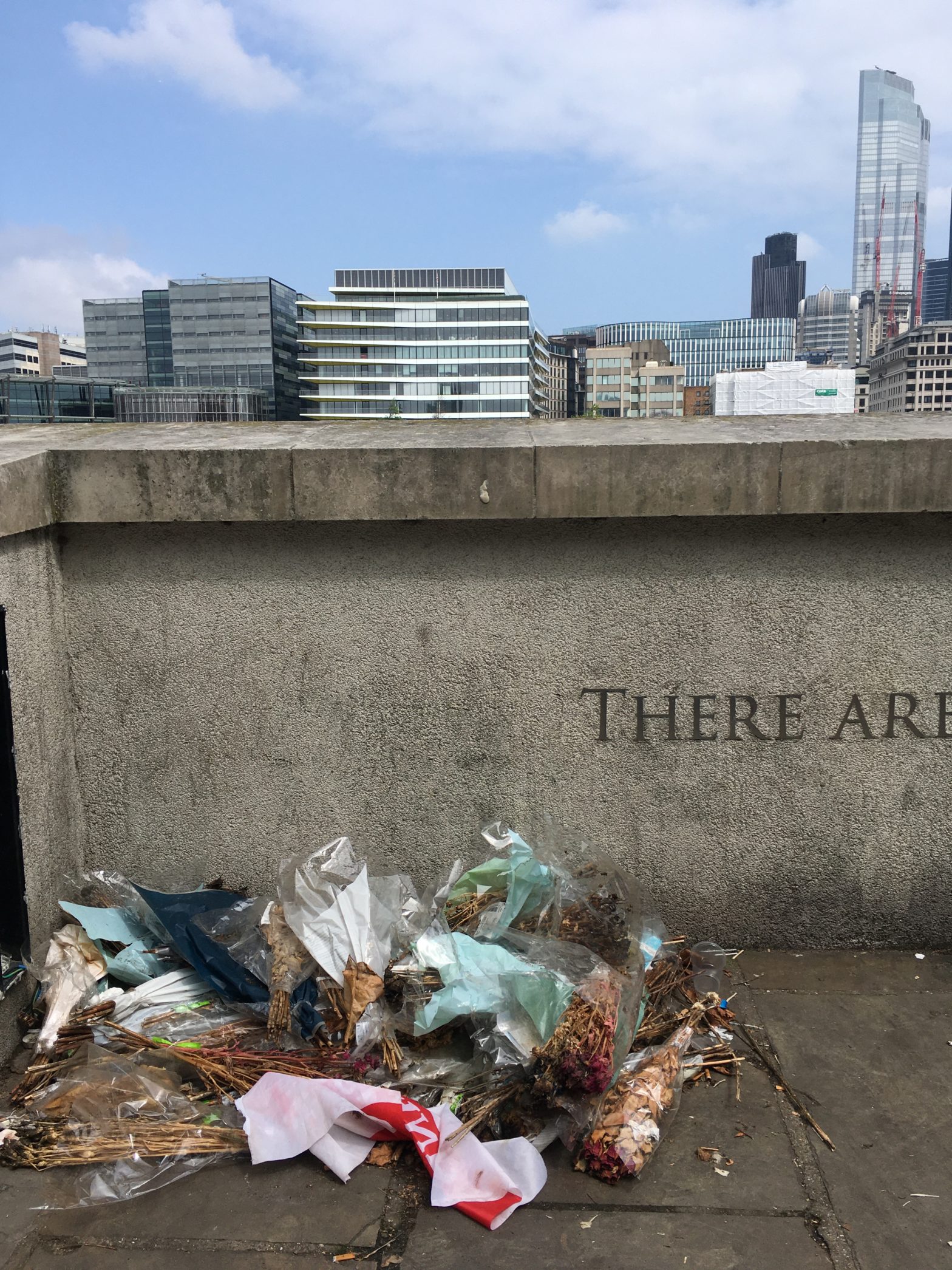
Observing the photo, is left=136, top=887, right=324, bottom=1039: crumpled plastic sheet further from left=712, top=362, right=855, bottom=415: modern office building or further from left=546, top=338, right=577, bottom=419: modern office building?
left=546, top=338, right=577, bottom=419: modern office building

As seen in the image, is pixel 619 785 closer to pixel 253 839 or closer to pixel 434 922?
pixel 434 922

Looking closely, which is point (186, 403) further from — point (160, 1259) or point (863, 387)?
point (160, 1259)

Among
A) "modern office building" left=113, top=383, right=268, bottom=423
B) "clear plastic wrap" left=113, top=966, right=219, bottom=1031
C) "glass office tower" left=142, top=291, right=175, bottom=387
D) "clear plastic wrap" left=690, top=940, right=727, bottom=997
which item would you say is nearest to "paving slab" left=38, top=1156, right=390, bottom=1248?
"clear plastic wrap" left=113, top=966, right=219, bottom=1031

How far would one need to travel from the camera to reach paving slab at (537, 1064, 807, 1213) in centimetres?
224

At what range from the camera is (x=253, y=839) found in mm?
3355

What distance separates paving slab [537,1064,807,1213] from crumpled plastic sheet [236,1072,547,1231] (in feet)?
0.32

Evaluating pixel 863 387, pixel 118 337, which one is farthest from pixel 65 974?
pixel 863 387

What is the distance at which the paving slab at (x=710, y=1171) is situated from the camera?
2244 mm

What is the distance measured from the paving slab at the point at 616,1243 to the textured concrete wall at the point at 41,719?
1532 millimetres

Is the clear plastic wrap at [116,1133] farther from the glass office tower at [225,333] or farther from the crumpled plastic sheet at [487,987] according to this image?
the glass office tower at [225,333]

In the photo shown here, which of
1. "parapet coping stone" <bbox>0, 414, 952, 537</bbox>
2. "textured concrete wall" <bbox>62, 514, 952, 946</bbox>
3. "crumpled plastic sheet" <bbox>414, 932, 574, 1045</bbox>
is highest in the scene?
"parapet coping stone" <bbox>0, 414, 952, 537</bbox>

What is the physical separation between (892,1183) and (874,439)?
2.06 meters

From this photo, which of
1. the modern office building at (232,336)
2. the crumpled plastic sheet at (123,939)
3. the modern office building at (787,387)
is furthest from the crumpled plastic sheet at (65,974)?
the modern office building at (232,336)

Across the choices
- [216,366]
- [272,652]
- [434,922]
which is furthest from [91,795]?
[216,366]
